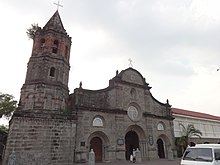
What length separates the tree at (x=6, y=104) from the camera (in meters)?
26.0

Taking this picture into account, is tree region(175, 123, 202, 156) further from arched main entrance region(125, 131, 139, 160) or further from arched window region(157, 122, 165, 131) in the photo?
arched main entrance region(125, 131, 139, 160)

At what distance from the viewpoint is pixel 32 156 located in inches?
539

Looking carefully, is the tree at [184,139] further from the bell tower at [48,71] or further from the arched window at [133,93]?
the bell tower at [48,71]

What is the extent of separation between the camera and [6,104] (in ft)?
86.3

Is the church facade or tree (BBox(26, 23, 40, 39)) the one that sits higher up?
tree (BBox(26, 23, 40, 39))

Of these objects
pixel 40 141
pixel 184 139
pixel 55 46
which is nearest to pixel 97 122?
pixel 40 141

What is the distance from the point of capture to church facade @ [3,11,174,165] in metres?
14.3

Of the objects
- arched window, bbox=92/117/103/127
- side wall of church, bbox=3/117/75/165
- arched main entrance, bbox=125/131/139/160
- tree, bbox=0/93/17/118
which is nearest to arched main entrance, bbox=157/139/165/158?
arched main entrance, bbox=125/131/139/160

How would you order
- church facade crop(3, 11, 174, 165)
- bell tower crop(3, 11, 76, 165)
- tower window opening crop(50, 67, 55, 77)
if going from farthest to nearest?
tower window opening crop(50, 67, 55, 77), church facade crop(3, 11, 174, 165), bell tower crop(3, 11, 76, 165)

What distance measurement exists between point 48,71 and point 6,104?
44.2ft

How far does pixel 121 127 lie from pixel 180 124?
1204cm

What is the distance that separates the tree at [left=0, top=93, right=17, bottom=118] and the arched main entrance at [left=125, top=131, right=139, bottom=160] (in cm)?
1701

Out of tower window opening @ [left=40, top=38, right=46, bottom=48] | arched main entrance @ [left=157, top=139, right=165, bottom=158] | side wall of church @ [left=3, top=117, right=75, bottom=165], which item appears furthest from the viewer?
arched main entrance @ [left=157, top=139, right=165, bottom=158]

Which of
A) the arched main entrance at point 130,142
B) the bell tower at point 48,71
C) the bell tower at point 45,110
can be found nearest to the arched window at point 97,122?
the bell tower at point 45,110
